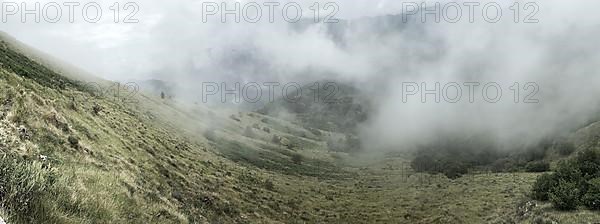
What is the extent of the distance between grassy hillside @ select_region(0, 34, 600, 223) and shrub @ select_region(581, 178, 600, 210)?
0.83m

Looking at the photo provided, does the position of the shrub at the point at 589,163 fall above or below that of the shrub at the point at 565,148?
above

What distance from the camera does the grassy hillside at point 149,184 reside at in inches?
380

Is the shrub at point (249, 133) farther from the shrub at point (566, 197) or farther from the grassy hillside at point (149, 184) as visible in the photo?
the shrub at point (566, 197)

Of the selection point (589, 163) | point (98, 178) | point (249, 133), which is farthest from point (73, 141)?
point (249, 133)

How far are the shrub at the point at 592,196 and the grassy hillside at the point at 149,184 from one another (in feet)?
2.72

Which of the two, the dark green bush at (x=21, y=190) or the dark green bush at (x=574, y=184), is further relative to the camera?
the dark green bush at (x=574, y=184)

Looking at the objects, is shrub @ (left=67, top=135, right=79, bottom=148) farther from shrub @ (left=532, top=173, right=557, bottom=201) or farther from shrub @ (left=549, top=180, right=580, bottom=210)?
shrub @ (left=532, top=173, right=557, bottom=201)

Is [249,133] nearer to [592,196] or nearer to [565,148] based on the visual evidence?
[565,148]

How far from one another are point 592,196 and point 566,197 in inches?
71.5

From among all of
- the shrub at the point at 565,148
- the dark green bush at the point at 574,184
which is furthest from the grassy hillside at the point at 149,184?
the shrub at the point at 565,148

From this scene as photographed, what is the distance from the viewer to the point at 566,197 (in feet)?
101

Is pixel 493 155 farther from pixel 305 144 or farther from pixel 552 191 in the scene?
pixel 552 191

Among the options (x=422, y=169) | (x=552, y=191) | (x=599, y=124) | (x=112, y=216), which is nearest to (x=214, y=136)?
(x=422, y=169)

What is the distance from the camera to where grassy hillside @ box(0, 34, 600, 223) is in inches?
380
